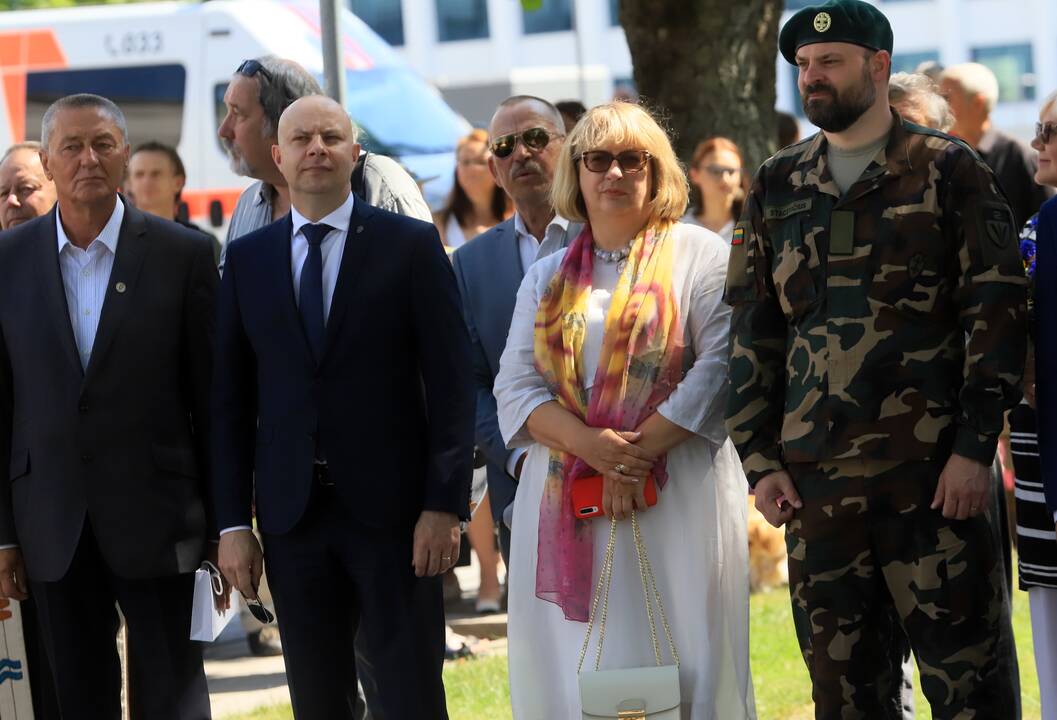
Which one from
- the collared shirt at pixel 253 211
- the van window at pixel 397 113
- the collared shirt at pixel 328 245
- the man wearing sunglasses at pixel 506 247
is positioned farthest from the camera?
the van window at pixel 397 113

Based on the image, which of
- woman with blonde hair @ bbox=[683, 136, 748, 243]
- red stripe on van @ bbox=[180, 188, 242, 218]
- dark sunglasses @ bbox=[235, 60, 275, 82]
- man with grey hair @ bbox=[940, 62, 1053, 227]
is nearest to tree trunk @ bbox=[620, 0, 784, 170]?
woman with blonde hair @ bbox=[683, 136, 748, 243]

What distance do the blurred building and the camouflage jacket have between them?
3982 cm

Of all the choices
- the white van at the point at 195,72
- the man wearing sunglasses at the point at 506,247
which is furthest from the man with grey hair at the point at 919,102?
the white van at the point at 195,72

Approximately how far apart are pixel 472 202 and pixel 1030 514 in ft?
17.7

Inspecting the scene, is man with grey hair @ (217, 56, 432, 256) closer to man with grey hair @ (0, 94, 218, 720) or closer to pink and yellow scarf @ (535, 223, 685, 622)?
man with grey hair @ (0, 94, 218, 720)

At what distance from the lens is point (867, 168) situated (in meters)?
4.50

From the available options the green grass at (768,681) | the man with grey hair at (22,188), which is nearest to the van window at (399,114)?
the green grass at (768,681)

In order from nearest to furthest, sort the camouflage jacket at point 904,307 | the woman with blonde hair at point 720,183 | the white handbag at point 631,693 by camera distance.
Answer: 1. the camouflage jacket at point 904,307
2. the white handbag at point 631,693
3. the woman with blonde hair at point 720,183

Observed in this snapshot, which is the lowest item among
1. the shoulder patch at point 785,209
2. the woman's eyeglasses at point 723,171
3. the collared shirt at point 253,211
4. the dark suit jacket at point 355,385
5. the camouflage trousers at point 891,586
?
the camouflage trousers at point 891,586

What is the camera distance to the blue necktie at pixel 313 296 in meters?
4.86

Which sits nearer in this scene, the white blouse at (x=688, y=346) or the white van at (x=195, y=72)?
the white blouse at (x=688, y=346)

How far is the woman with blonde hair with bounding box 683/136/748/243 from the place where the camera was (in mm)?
8602

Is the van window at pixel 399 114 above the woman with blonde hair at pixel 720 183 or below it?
above

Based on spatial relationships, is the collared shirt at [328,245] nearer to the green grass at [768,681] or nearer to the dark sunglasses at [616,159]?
A: the dark sunglasses at [616,159]
